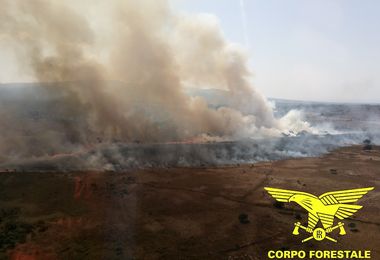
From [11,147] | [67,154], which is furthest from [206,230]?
[11,147]

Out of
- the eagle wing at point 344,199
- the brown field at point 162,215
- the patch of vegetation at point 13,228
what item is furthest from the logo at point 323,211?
the patch of vegetation at point 13,228

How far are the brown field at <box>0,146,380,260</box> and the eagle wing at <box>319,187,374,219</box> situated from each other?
2.56 feet

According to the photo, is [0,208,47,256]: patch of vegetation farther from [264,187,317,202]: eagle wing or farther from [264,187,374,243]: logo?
[264,187,317,202]: eagle wing

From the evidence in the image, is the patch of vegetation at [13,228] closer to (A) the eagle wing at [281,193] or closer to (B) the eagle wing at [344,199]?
(A) the eagle wing at [281,193]

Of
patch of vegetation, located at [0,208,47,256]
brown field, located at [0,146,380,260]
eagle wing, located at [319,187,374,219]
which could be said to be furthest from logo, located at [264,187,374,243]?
patch of vegetation, located at [0,208,47,256]

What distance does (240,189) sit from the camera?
124 ft

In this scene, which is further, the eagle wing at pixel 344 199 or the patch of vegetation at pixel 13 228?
the eagle wing at pixel 344 199

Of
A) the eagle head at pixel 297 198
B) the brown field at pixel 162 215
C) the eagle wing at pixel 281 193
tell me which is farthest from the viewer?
the eagle wing at pixel 281 193

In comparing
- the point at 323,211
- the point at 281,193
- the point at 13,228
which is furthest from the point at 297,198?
the point at 13,228

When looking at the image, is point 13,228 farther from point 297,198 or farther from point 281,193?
point 281,193

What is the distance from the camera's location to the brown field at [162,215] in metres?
24.1

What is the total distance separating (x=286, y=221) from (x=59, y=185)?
75.9ft

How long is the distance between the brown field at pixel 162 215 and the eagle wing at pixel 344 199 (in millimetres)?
782

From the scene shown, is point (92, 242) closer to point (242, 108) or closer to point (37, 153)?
point (37, 153)
